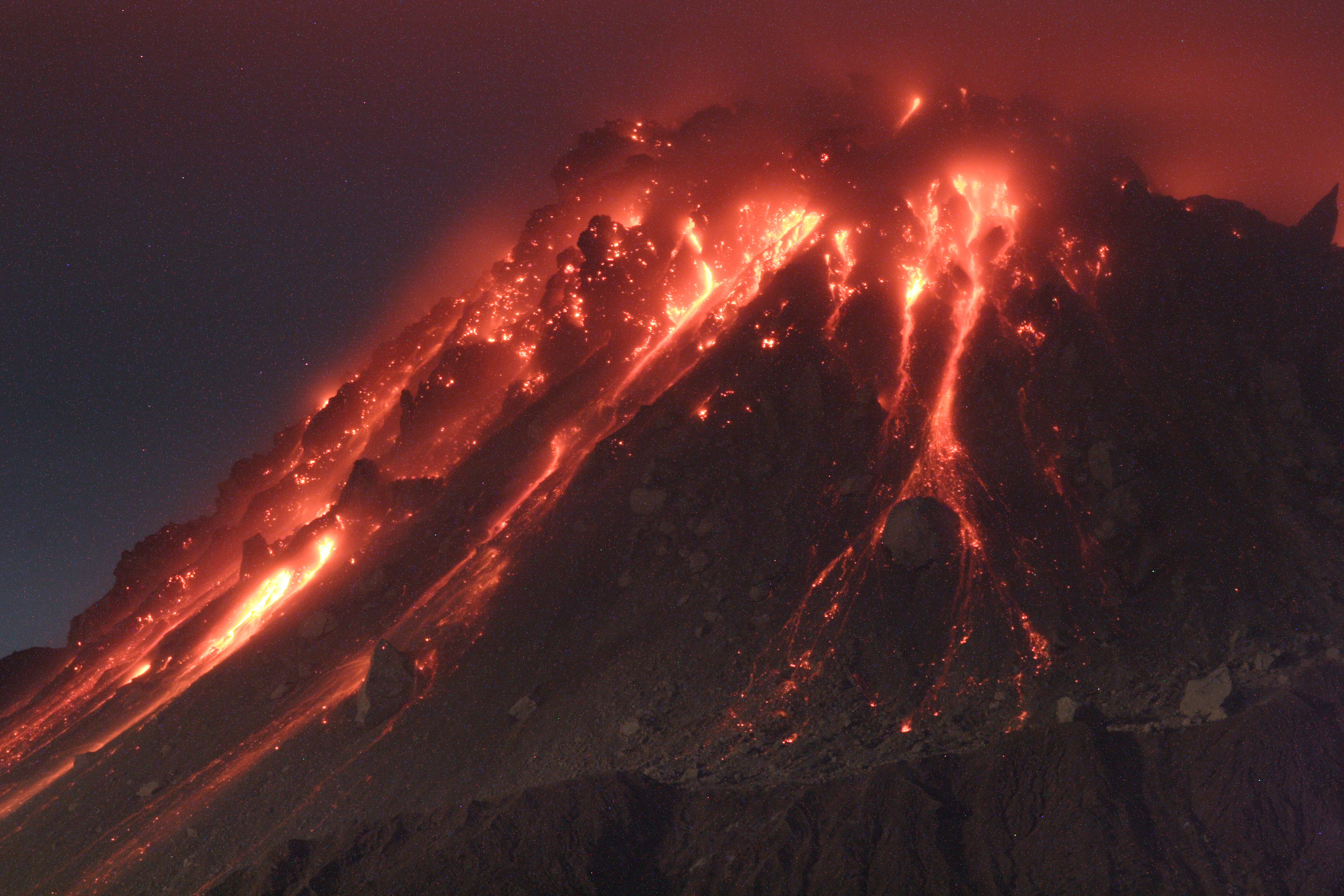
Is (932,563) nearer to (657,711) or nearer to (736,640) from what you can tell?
(736,640)

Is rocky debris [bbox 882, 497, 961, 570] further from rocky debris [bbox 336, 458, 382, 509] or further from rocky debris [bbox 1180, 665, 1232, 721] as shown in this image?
rocky debris [bbox 336, 458, 382, 509]

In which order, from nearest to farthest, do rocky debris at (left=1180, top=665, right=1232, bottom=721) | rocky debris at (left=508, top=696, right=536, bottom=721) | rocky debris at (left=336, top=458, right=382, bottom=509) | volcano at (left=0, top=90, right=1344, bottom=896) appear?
volcano at (left=0, top=90, right=1344, bottom=896) < rocky debris at (left=1180, top=665, right=1232, bottom=721) < rocky debris at (left=508, top=696, right=536, bottom=721) < rocky debris at (left=336, top=458, right=382, bottom=509)

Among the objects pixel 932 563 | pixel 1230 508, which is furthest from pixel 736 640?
pixel 1230 508

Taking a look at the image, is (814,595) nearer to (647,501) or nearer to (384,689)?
(647,501)

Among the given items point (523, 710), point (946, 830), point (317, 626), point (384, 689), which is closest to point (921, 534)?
point (946, 830)

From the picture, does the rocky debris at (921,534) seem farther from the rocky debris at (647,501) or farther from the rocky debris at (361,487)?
the rocky debris at (361,487)

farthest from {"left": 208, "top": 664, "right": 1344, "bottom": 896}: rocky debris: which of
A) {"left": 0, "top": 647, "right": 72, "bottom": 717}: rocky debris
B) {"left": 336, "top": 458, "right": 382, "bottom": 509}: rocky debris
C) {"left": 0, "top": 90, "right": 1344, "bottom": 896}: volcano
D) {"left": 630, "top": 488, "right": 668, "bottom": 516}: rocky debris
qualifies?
{"left": 0, "top": 647, "right": 72, "bottom": 717}: rocky debris
